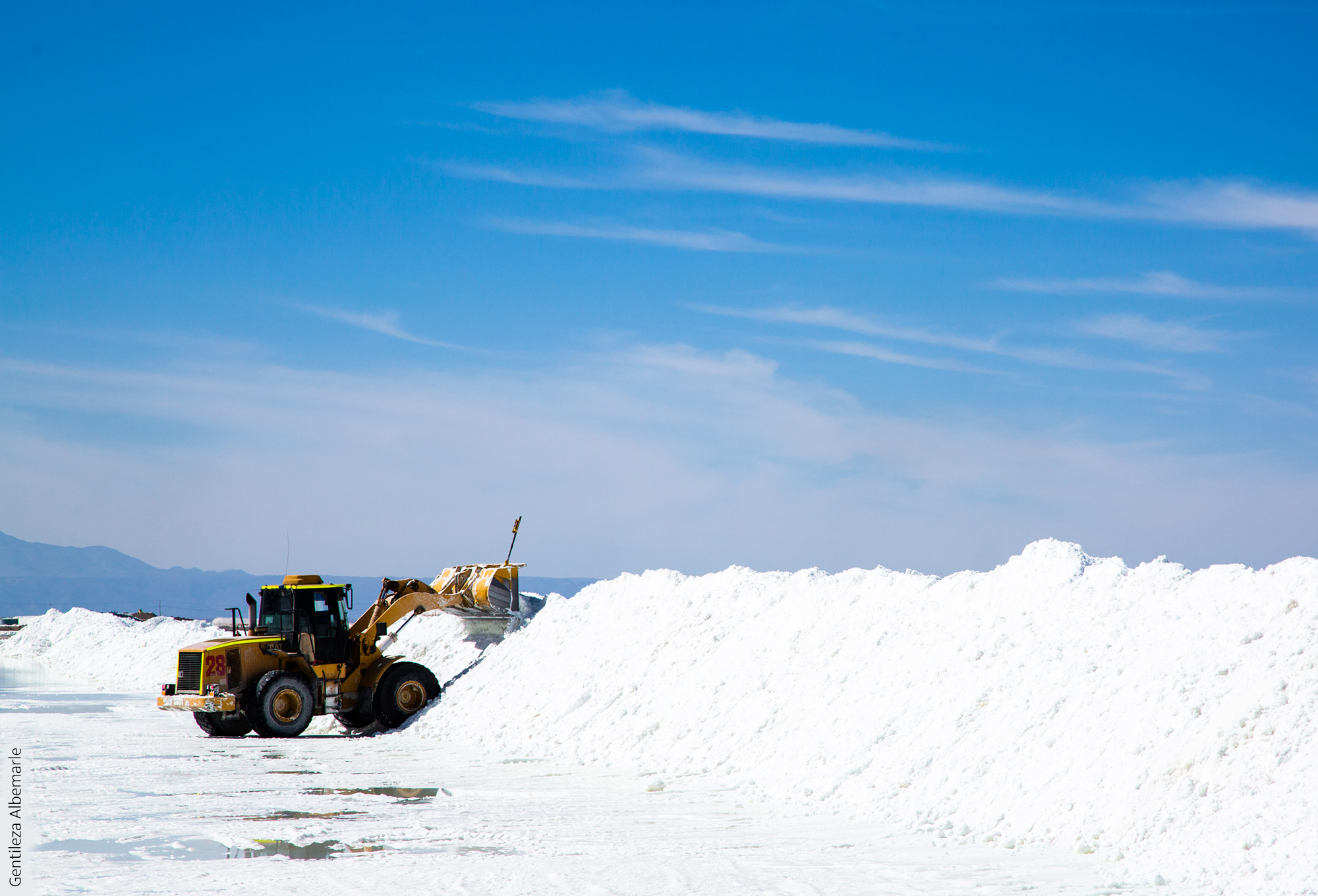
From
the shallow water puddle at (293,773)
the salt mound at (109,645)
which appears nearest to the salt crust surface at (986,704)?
the shallow water puddle at (293,773)

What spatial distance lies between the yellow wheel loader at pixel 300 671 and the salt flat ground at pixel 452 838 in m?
2.90

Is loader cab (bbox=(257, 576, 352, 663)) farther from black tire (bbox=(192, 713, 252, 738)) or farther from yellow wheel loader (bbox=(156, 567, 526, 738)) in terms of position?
black tire (bbox=(192, 713, 252, 738))

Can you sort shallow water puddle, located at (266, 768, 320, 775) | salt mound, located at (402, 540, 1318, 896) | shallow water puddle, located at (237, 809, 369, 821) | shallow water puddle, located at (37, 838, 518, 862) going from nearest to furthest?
salt mound, located at (402, 540, 1318, 896), shallow water puddle, located at (37, 838, 518, 862), shallow water puddle, located at (237, 809, 369, 821), shallow water puddle, located at (266, 768, 320, 775)

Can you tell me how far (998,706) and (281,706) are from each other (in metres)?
12.2

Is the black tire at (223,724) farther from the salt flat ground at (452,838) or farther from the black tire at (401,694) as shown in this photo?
the salt flat ground at (452,838)

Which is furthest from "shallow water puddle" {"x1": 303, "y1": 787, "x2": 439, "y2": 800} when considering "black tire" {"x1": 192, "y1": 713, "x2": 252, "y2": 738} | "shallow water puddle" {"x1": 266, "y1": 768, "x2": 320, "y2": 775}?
"black tire" {"x1": 192, "y1": 713, "x2": 252, "y2": 738}

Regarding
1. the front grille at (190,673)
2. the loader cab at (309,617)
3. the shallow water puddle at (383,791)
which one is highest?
the loader cab at (309,617)

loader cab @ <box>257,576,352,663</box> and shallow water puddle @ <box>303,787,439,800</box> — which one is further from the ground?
loader cab @ <box>257,576,352,663</box>

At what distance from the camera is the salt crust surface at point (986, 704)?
30.0ft

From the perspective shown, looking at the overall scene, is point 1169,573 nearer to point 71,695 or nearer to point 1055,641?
point 1055,641

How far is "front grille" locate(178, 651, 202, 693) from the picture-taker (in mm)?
19047

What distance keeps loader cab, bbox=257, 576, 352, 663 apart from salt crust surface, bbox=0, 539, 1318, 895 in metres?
1.91

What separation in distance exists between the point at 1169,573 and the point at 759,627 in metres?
5.84

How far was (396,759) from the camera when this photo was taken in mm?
16141
